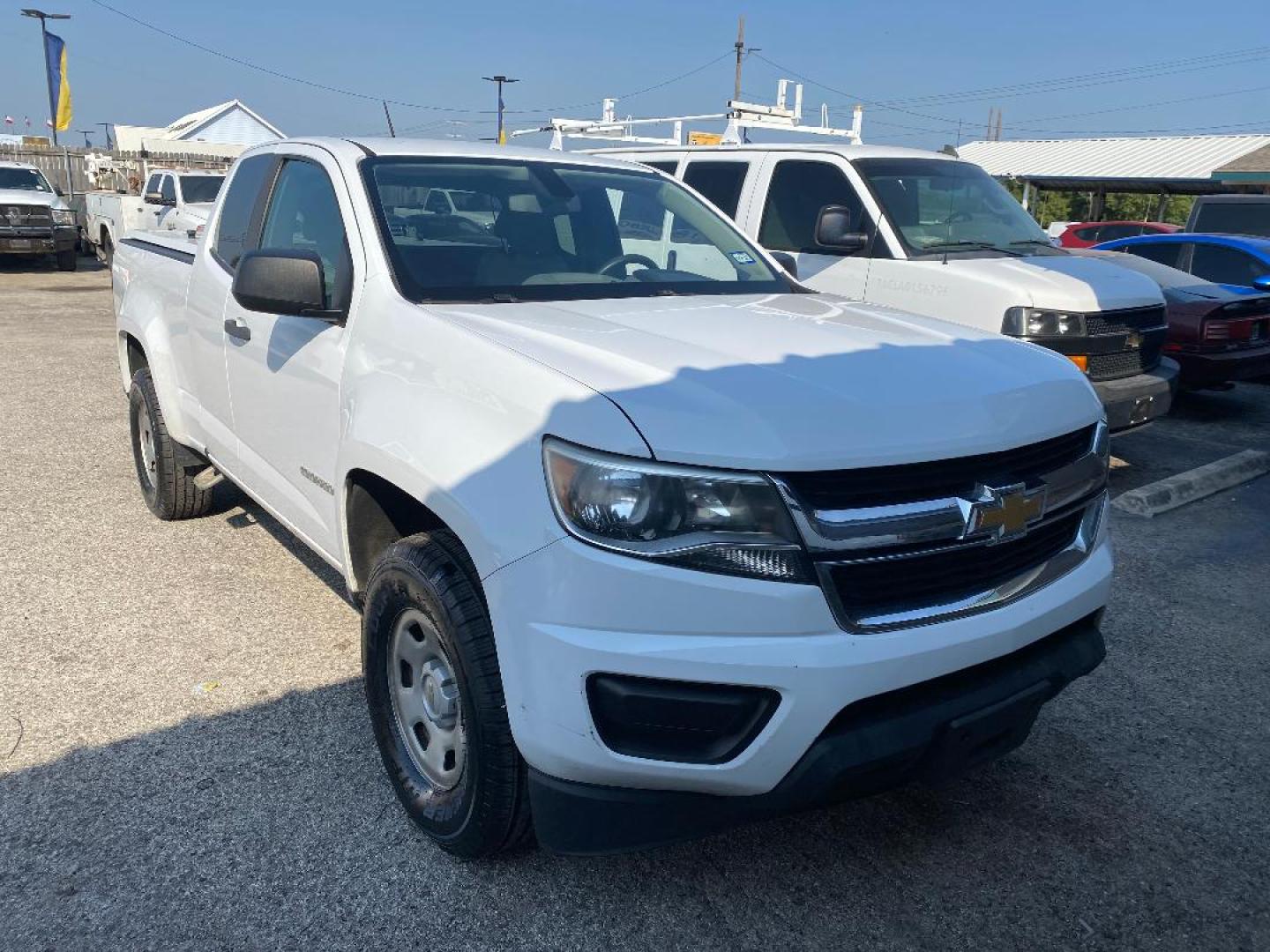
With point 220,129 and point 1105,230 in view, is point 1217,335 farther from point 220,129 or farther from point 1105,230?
point 220,129

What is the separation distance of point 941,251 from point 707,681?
5.36 m

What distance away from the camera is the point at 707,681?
6.84 feet

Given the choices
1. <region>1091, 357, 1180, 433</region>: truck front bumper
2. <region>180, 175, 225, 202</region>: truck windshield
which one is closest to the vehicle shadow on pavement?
<region>1091, 357, 1180, 433</region>: truck front bumper

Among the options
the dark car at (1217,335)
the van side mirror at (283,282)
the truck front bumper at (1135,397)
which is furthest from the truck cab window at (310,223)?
the dark car at (1217,335)

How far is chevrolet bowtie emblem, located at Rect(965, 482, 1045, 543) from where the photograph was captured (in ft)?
7.65

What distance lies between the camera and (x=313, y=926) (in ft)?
8.27

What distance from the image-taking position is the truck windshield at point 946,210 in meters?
6.84

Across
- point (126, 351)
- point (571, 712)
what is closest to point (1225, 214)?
point (126, 351)

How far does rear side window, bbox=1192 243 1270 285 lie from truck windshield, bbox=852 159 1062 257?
3.07 m

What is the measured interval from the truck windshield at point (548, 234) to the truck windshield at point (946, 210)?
300 centimetres

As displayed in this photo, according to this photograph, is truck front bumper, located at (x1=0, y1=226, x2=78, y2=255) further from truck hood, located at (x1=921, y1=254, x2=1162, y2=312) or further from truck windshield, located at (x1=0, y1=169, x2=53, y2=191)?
truck hood, located at (x1=921, y1=254, x2=1162, y2=312)

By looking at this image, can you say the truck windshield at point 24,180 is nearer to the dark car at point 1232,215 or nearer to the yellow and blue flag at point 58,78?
the yellow and blue flag at point 58,78

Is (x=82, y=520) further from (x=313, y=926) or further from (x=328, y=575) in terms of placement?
(x=313, y=926)

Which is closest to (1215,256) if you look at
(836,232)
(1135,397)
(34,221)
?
(1135,397)
